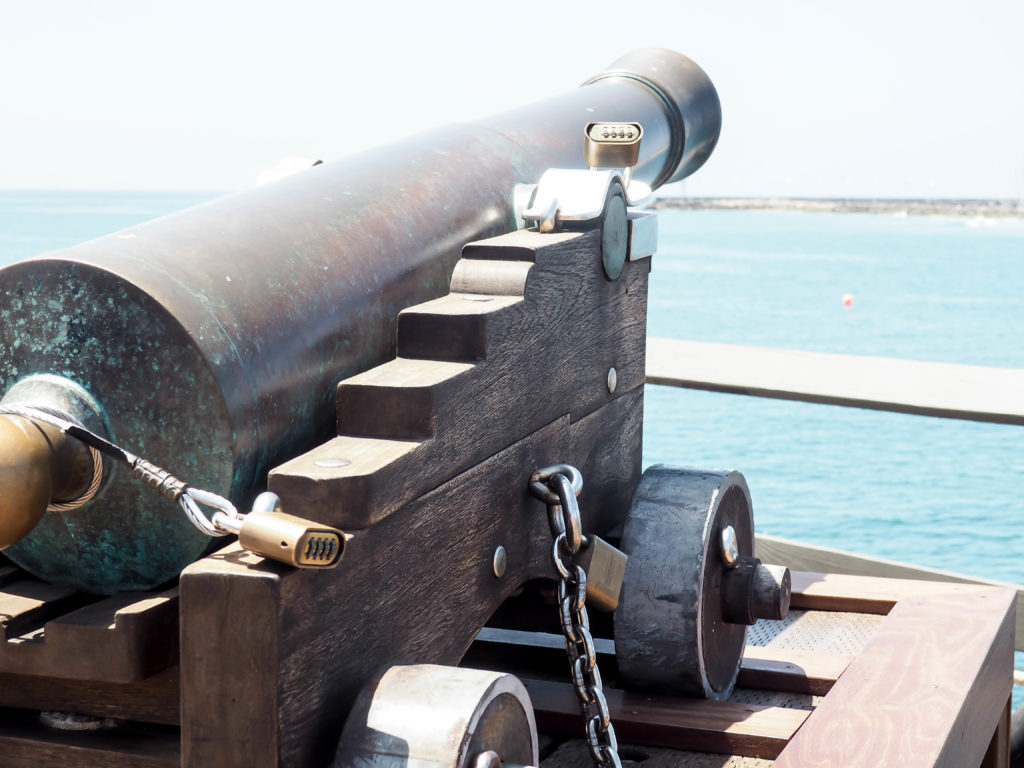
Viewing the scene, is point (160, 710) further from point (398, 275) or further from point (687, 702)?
point (687, 702)

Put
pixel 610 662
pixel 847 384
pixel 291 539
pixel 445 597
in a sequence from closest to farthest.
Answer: pixel 291 539, pixel 445 597, pixel 610 662, pixel 847 384

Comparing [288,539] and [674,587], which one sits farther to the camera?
[674,587]

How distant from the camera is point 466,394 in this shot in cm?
149

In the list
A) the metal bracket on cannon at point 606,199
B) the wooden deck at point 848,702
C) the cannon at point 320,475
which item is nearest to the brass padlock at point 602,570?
the cannon at point 320,475

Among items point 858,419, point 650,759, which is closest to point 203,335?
point 650,759

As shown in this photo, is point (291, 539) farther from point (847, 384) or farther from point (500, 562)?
point (847, 384)

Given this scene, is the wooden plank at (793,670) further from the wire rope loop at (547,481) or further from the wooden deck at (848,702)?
the wire rope loop at (547,481)

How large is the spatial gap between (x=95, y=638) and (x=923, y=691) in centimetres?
109

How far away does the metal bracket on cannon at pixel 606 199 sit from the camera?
188 cm

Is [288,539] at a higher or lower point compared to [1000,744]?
higher

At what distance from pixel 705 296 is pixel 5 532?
45507 mm

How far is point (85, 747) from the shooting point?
134 cm

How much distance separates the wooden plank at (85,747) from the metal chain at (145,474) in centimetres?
23

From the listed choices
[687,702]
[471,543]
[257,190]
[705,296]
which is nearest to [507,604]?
[687,702]
